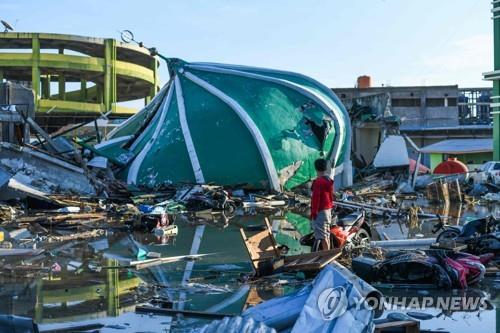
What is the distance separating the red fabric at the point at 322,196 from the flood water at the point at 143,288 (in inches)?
44.7

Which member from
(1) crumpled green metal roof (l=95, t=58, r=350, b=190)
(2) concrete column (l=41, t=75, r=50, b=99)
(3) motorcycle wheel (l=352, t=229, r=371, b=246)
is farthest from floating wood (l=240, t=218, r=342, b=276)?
(2) concrete column (l=41, t=75, r=50, b=99)

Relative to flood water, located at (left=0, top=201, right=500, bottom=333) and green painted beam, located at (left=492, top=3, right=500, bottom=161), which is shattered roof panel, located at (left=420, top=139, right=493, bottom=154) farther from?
flood water, located at (left=0, top=201, right=500, bottom=333)

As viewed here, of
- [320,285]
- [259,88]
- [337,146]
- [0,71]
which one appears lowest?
[320,285]

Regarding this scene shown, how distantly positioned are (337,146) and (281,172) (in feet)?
12.3

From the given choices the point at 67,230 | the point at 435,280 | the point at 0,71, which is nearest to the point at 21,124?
the point at 67,230

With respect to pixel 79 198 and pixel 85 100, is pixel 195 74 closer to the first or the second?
pixel 79 198

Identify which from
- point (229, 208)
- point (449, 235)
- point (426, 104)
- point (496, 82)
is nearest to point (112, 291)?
point (449, 235)

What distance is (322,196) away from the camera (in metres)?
8.79

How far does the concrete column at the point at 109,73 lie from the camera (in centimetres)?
5347

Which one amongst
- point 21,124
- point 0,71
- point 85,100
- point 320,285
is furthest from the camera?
point 85,100

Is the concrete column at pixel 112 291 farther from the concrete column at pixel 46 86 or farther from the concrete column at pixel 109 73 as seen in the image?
the concrete column at pixel 46 86

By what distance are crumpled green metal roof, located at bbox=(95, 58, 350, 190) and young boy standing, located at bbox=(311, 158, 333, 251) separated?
14.8 metres

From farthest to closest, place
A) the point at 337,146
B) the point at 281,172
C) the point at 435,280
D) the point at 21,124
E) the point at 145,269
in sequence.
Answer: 1. the point at 337,146
2. the point at 281,172
3. the point at 21,124
4. the point at 145,269
5. the point at 435,280

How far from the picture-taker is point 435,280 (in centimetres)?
736
